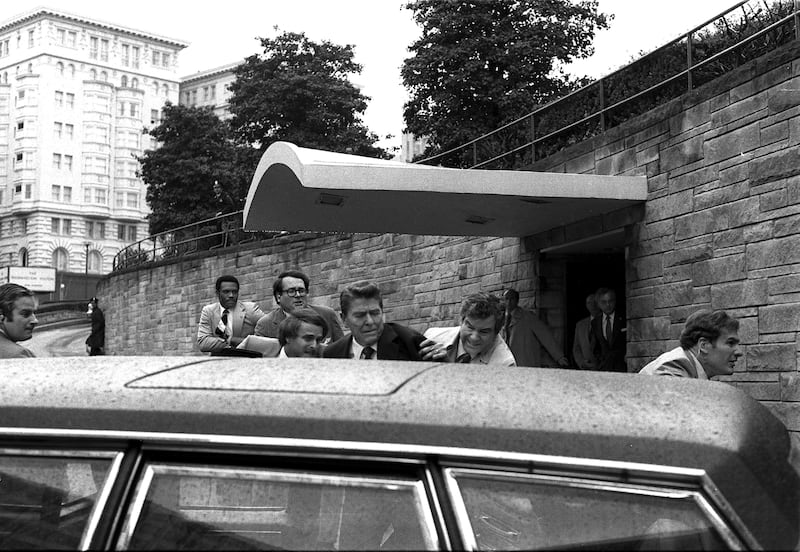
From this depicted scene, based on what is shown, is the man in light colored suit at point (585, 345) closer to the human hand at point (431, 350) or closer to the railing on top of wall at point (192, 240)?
the human hand at point (431, 350)

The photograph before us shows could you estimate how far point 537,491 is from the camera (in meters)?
2.03

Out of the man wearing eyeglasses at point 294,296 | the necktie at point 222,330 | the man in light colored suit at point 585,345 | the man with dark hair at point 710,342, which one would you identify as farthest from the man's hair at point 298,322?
Answer: the man in light colored suit at point 585,345

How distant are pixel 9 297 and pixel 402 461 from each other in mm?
4748

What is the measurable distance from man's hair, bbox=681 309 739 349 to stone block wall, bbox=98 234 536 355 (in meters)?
8.86

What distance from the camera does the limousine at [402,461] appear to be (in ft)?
6.54

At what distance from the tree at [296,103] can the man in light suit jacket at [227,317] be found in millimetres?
35194

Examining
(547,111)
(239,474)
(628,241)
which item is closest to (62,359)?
(239,474)

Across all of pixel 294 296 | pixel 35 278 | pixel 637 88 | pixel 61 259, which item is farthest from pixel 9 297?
pixel 61 259

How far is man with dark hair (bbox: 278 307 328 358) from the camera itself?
5.91 metres

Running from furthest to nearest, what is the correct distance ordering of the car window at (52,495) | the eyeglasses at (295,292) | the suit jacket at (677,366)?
the eyeglasses at (295,292) < the suit jacket at (677,366) < the car window at (52,495)

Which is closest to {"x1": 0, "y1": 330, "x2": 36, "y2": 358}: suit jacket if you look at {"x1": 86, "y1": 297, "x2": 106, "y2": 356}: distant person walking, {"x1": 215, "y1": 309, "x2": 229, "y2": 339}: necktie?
{"x1": 215, "y1": 309, "x2": 229, "y2": 339}: necktie

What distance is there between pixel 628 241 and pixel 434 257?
6125mm

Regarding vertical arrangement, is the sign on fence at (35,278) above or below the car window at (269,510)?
above

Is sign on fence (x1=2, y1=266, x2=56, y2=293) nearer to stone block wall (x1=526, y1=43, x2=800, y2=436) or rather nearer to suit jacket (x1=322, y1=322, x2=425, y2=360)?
stone block wall (x1=526, y1=43, x2=800, y2=436)
